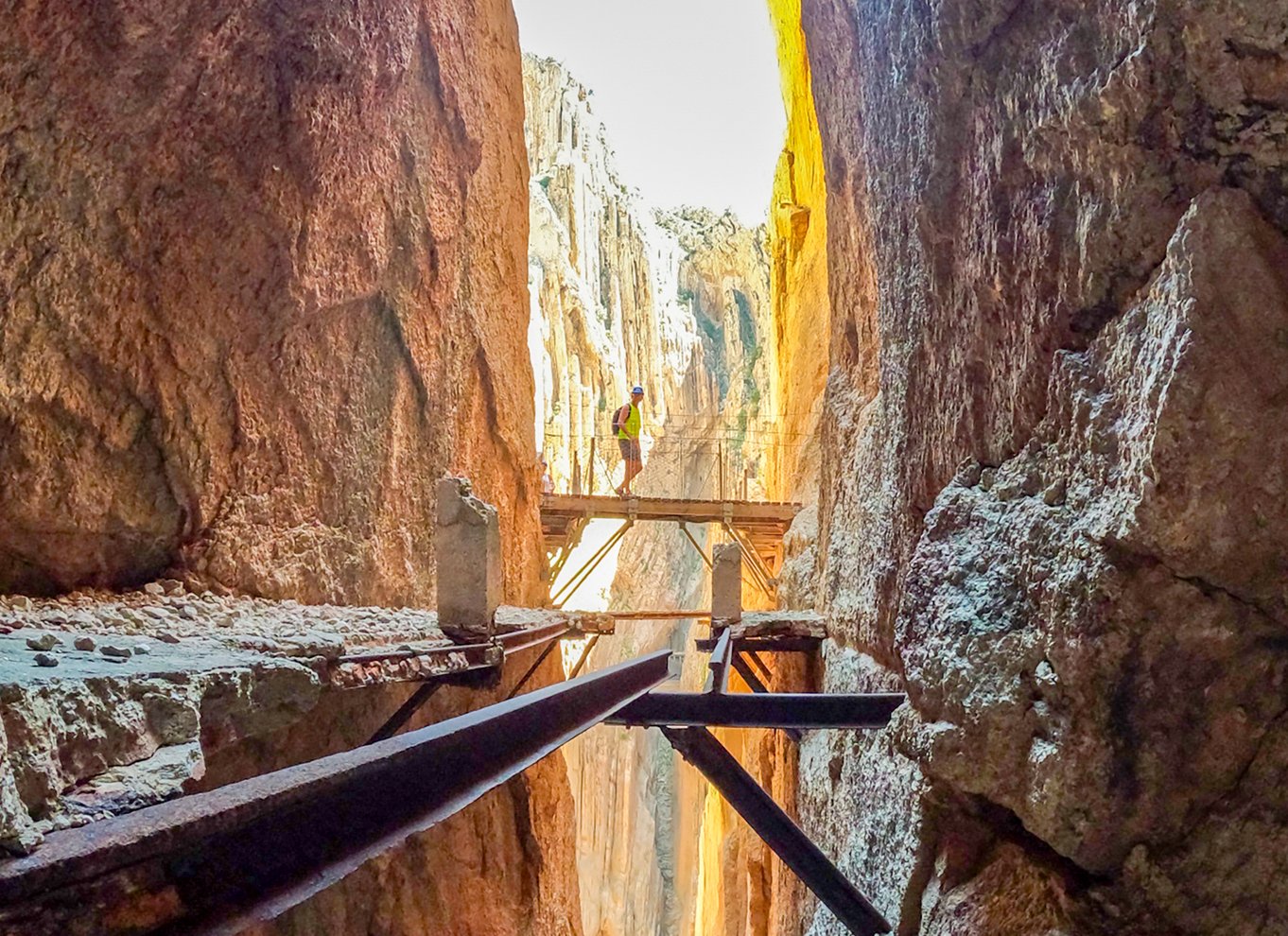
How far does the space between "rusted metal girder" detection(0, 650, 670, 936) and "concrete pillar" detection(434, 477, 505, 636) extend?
309 centimetres

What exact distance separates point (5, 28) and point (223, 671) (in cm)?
400

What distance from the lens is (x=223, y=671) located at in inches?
97.7

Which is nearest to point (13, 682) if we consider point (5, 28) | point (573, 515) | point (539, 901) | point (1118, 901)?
point (1118, 901)

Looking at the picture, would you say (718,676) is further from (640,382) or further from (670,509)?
(640,382)

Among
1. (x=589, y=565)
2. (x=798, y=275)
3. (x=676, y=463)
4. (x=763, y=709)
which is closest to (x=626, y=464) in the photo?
(x=589, y=565)

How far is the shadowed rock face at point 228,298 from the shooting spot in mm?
4535

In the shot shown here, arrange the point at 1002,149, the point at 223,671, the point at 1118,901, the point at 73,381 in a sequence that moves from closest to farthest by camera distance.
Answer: the point at 1118,901 → the point at 223,671 → the point at 1002,149 → the point at 73,381

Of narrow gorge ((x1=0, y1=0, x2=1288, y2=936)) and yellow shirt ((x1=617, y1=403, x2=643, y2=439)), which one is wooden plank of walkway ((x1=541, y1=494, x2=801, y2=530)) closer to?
narrow gorge ((x1=0, y1=0, x2=1288, y2=936))

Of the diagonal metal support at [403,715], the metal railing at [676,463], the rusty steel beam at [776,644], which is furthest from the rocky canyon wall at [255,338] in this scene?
the metal railing at [676,463]

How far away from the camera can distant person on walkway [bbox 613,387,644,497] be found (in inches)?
563

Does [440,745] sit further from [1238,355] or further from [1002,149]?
[1002,149]

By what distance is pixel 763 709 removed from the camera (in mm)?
3635

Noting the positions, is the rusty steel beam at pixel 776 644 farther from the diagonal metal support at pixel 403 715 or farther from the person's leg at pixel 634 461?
the person's leg at pixel 634 461

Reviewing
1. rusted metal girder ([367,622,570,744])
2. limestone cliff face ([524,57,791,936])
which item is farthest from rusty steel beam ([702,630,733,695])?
limestone cliff face ([524,57,791,936])
